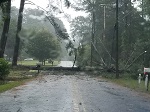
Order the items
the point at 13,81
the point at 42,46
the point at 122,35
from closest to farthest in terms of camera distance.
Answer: the point at 13,81 → the point at 122,35 → the point at 42,46

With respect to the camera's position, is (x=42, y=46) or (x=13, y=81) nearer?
(x=13, y=81)

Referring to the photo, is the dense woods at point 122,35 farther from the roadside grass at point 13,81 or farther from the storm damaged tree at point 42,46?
the roadside grass at point 13,81

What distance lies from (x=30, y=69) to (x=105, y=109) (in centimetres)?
2913

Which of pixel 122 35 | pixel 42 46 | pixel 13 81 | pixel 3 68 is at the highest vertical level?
pixel 122 35

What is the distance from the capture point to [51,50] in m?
73.7

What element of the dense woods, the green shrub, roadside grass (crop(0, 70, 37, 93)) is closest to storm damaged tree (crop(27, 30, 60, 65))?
the dense woods

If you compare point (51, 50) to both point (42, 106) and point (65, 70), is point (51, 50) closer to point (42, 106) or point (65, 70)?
point (65, 70)

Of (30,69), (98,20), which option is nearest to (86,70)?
(30,69)

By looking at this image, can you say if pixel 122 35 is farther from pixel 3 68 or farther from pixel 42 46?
pixel 3 68

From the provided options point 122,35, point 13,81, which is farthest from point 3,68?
point 122,35

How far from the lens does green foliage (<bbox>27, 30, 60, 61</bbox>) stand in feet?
233

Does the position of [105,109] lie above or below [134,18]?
below

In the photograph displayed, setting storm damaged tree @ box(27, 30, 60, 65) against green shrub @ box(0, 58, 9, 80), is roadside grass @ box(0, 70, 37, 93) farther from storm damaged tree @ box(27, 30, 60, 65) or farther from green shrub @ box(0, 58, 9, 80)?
storm damaged tree @ box(27, 30, 60, 65)

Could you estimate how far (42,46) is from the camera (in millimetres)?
71250
